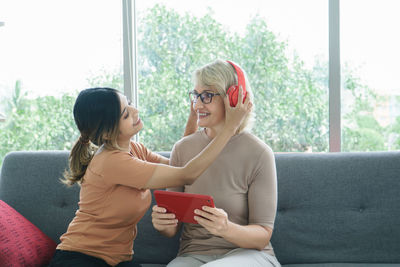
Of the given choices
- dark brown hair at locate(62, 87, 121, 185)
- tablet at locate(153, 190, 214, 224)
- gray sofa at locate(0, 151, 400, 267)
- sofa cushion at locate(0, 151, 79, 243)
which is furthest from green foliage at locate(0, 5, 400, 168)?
tablet at locate(153, 190, 214, 224)

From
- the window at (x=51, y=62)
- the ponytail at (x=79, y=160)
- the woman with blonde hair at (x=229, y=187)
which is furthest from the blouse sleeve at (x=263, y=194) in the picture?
the window at (x=51, y=62)

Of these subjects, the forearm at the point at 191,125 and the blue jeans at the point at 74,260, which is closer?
the blue jeans at the point at 74,260

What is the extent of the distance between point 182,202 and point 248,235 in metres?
0.29

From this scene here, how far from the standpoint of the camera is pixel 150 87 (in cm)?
262

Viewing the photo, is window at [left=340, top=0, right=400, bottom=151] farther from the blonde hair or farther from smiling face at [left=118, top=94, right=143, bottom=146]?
smiling face at [left=118, top=94, right=143, bottom=146]

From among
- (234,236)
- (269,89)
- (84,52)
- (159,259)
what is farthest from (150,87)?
(234,236)

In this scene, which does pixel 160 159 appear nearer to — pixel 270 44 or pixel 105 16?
pixel 270 44

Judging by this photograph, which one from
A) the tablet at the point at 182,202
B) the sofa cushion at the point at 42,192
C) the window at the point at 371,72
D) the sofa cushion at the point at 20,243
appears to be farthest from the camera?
the window at the point at 371,72

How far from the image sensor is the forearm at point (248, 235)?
1.50 m

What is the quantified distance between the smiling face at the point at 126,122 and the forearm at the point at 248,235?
0.55 metres

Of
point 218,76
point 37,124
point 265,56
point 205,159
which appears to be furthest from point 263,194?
Answer: point 37,124

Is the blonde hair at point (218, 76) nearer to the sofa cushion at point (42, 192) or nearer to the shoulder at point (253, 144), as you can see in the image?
the shoulder at point (253, 144)

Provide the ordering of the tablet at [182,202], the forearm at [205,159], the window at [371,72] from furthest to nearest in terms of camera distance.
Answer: the window at [371,72], the forearm at [205,159], the tablet at [182,202]

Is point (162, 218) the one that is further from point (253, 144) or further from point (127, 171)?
point (253, 144)
